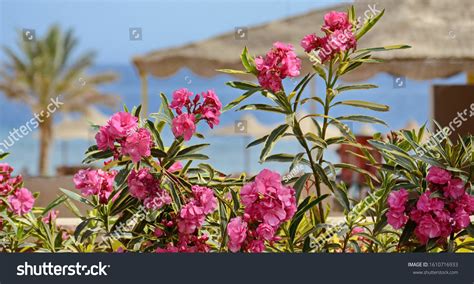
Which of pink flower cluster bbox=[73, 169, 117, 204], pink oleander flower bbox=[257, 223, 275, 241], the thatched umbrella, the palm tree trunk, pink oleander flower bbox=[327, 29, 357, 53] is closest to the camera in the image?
pink oleander flower bbox=[257, 223, 275, 241]

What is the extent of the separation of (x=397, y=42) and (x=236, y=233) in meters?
5.61

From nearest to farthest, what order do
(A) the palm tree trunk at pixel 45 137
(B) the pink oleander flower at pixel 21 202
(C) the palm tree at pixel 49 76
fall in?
(B) the pink oleander flower at pixel 21 202, (C) the palm tree at pixel 49 76, (A) the palm tree trunk at pixel 45 137

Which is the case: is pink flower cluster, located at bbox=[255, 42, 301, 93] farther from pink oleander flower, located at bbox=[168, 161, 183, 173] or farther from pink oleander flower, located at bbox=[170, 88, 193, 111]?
pink oleander flower, located at bbox=[168, 161, 183, 173]

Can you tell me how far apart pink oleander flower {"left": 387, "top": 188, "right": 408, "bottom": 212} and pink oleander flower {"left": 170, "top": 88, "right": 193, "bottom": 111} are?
0.55m

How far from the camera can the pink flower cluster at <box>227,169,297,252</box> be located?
1786 mm

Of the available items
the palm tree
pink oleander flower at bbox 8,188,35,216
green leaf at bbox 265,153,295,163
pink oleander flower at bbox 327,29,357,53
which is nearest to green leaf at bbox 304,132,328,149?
green leaf at bbox 265,153,295,163

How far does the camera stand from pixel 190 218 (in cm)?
188

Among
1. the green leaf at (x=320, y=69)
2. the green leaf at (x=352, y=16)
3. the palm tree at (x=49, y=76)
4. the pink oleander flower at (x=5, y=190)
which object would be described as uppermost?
the palm tree at (x=49, y=76)

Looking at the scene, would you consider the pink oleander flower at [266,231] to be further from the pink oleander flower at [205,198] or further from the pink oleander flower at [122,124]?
the pink oleander flower at [122,124]

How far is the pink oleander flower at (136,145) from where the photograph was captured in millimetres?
1810

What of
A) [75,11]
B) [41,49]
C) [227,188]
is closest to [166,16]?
[75,11]

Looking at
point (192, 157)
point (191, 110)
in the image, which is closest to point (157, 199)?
point (192, 157)

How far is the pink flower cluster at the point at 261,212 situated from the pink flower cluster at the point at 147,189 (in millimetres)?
197

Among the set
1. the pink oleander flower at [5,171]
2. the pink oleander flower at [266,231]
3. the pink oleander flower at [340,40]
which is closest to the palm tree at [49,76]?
the pink oleander flower at [5,171]
